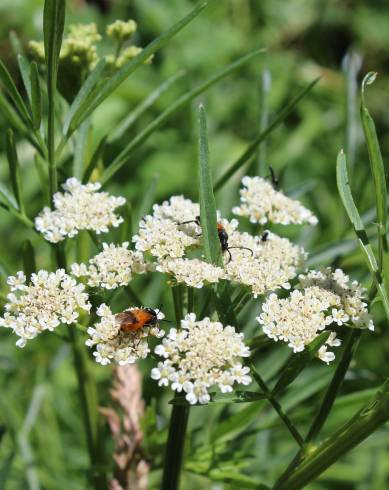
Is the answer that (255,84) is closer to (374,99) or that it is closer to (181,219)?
(374,99)

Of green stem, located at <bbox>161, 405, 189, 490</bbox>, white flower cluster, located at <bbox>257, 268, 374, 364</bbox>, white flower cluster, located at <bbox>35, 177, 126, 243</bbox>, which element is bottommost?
green stem, located at <bbox>161, 405, 189, 490</bbox>

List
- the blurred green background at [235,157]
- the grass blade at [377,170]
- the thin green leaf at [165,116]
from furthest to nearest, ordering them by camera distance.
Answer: the blurred green background at [235,157] → the thin green leaf at [165,116] → the grass blade at [377,170]

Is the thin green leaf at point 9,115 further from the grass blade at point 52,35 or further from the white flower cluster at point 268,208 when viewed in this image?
the white flower cluster at point 268,208

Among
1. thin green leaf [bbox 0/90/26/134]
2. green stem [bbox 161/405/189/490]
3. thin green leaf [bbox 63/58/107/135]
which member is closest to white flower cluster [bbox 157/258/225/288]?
green stem [bbox 161/405/189/490]

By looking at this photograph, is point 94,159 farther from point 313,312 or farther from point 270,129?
point 313,312

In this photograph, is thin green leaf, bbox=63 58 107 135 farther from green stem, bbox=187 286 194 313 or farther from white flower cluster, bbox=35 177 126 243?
green stem, bbox=187 286 194 313

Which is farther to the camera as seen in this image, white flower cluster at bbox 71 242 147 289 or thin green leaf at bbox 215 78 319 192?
thin green leaf at bbox 215 78 319 192

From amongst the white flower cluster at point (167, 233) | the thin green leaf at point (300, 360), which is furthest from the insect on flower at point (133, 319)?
the thin green leaf at point (300, 360)

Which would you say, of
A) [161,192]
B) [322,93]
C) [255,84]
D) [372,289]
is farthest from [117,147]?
[372,289]
